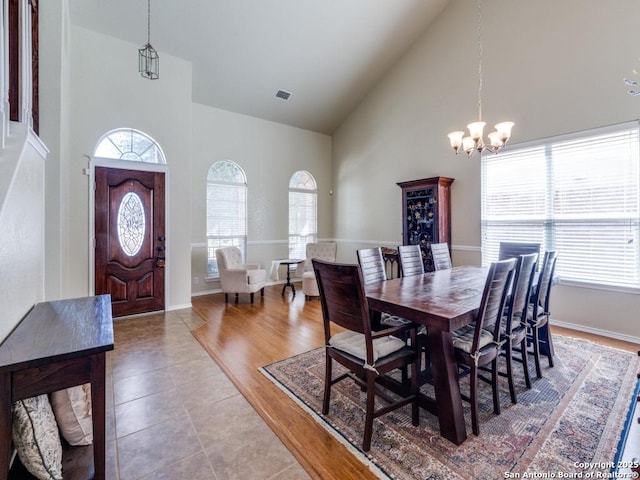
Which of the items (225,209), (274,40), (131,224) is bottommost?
(131,224)

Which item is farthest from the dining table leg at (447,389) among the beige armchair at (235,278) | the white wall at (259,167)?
the white wall at (259,167)

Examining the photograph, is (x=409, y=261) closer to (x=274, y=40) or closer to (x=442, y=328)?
(x=442, y=328)

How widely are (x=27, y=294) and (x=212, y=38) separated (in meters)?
4.24

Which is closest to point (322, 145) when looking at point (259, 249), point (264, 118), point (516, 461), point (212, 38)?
point (264, 118)

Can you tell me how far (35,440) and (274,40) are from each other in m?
5.34

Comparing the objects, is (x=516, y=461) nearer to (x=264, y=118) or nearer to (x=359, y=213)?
(x=359, y=213)

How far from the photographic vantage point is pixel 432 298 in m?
2.20

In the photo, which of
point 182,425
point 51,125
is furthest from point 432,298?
point 51,125

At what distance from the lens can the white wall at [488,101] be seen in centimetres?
353

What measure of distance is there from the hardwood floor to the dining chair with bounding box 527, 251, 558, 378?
115cm

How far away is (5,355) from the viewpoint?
1227 mm

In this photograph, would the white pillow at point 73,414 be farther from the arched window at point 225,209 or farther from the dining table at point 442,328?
the arched window at point 225,209

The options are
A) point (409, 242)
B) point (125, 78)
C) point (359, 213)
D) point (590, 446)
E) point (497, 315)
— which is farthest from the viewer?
point (359, 213)

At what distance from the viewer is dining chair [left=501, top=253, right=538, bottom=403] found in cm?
223
